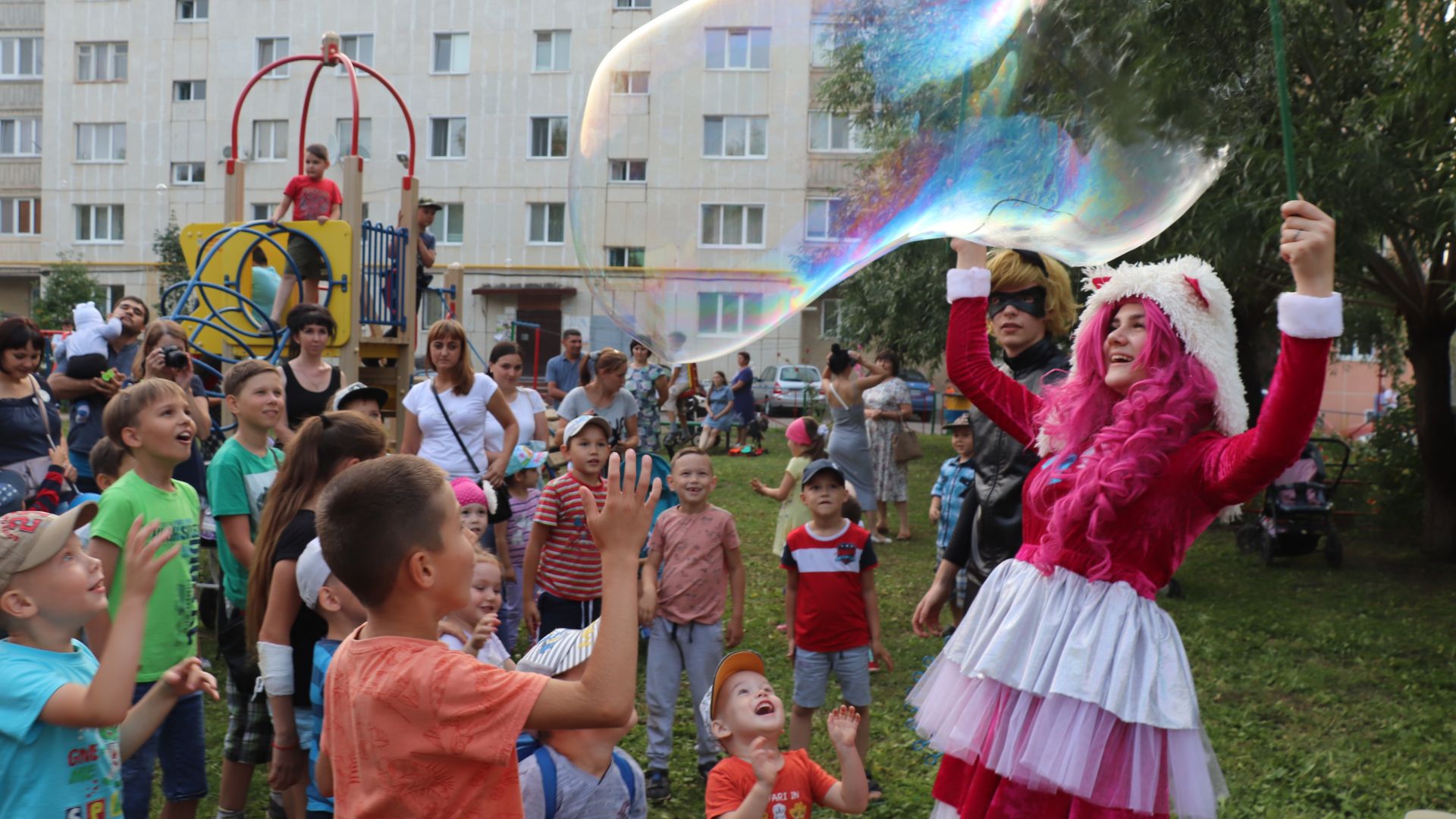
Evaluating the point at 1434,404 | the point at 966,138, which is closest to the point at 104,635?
the point at 966,138

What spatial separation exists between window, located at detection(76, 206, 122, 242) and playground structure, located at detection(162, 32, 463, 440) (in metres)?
32.4

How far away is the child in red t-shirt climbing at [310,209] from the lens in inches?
400

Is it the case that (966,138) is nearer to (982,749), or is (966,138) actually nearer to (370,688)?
(982,749)

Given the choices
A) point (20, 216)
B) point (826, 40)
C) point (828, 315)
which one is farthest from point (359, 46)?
point (826, 40)

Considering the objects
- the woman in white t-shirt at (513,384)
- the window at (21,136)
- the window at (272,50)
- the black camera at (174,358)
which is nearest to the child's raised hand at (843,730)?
the woman in white t-shirt at (513,384)

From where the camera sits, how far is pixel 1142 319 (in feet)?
9.37

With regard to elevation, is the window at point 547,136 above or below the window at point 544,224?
above

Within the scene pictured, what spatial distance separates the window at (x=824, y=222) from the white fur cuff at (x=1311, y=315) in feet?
5.87

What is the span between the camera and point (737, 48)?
3.71 m

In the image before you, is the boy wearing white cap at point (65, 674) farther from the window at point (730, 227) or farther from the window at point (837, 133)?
the window at point (837, 133)

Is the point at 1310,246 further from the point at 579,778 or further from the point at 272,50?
the point at 272,50

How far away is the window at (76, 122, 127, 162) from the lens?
1548 inches

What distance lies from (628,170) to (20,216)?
4473 cm

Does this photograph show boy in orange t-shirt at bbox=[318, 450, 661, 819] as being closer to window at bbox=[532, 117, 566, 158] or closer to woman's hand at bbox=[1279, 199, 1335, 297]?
woman's hand at bbox=[1279, 199, 1335, 297]
